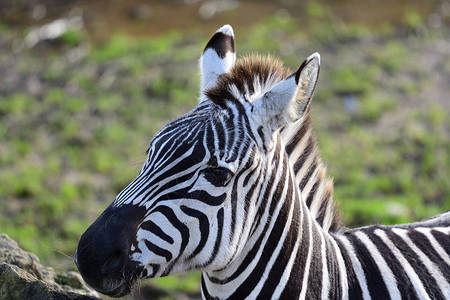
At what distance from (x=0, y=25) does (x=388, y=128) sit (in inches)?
372

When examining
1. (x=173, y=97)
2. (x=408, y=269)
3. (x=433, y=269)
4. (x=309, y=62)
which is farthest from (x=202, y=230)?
(x=173, y=97)

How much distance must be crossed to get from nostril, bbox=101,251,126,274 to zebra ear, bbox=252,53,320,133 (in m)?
0.93

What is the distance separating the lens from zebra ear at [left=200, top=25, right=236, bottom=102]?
3582 millimetres

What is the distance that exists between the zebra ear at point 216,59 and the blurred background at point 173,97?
73.0 inches

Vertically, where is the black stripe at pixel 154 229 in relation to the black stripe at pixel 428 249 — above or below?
below

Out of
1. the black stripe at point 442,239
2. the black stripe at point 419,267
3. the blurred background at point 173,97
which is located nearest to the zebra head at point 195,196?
the black stripe at point 419,267

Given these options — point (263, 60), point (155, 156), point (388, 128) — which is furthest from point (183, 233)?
point (388, 128)

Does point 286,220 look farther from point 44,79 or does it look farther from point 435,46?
point 435,46

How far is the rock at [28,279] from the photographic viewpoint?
3.26 meters

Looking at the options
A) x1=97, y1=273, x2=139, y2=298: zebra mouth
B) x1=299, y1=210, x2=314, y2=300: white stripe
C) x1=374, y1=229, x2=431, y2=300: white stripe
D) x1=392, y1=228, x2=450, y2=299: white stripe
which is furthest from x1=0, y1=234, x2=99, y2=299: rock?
x1=392, y1=228, x2=450, y2=299: white stripe

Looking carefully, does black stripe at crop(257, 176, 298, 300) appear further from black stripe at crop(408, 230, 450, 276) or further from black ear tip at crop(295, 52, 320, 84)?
black stripe at crop(408, 230, 450, 276)

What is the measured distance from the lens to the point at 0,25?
47.3 feet

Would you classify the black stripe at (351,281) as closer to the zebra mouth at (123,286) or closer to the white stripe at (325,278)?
the white stripe at (325,278)

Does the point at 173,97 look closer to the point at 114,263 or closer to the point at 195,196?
the point at 195,196
